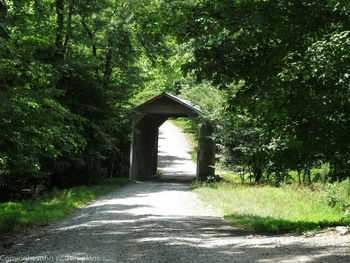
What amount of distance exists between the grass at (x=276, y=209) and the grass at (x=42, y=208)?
448cm

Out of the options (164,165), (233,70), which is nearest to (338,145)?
(233,70)

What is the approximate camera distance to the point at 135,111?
20.6m

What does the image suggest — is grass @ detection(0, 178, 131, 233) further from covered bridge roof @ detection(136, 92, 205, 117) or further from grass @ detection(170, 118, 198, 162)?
grass @ detection(170, 118, 198, 162)

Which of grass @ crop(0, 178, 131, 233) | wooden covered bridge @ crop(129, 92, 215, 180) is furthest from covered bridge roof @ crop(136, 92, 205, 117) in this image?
grass @ crop(0, 178, 131, 233)

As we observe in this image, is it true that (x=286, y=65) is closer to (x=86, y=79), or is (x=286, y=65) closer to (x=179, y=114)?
(x=86, y=79)

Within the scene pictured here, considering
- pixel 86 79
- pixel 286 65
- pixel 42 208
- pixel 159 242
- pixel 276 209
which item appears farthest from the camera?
pixel 86 79

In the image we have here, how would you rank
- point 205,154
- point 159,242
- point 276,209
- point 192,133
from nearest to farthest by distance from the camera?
point 159,242, point 276,209, point 205,154, point 192,133

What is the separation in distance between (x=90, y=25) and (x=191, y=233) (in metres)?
15.7

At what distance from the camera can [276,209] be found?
11.2m

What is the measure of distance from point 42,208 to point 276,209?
6688 millimetres

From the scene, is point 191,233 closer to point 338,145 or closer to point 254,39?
point 338,145

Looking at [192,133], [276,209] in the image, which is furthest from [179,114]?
[192,133]

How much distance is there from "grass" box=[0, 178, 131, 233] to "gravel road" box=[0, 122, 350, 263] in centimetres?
49

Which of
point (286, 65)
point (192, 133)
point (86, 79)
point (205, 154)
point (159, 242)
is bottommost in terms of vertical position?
point (159, 242)
